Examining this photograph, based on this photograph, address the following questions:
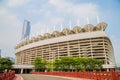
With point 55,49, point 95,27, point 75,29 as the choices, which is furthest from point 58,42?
point 95,27

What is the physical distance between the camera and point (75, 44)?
113000 millimetres

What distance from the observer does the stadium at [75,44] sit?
104250mm

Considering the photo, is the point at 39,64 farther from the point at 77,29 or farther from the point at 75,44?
the point at 77,29

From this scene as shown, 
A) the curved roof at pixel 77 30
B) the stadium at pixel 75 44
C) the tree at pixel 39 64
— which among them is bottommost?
the tree at pixel 39 64

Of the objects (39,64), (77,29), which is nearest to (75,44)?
(77,29)

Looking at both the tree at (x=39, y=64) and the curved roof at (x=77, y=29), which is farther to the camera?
the curved roof at (x=77, y=29)

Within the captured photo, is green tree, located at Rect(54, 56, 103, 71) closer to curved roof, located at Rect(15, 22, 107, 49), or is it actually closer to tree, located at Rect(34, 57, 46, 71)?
tree, located at Rect(34, 57, 46, 71)

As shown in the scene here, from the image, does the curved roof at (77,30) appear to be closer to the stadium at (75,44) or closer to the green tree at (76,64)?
the stadium at (75,44)

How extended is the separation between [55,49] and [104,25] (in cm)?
Result: 3729

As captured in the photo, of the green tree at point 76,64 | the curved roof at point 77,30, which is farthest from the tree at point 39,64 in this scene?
the curved roof at point 77,30

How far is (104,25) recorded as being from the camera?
110 m

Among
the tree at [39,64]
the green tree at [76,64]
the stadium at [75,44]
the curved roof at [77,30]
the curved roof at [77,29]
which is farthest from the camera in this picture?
the curved roof at [77,29]

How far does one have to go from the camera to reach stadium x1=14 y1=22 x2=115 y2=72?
342 feet

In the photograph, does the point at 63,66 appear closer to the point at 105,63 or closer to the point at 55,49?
the point at 105,63
